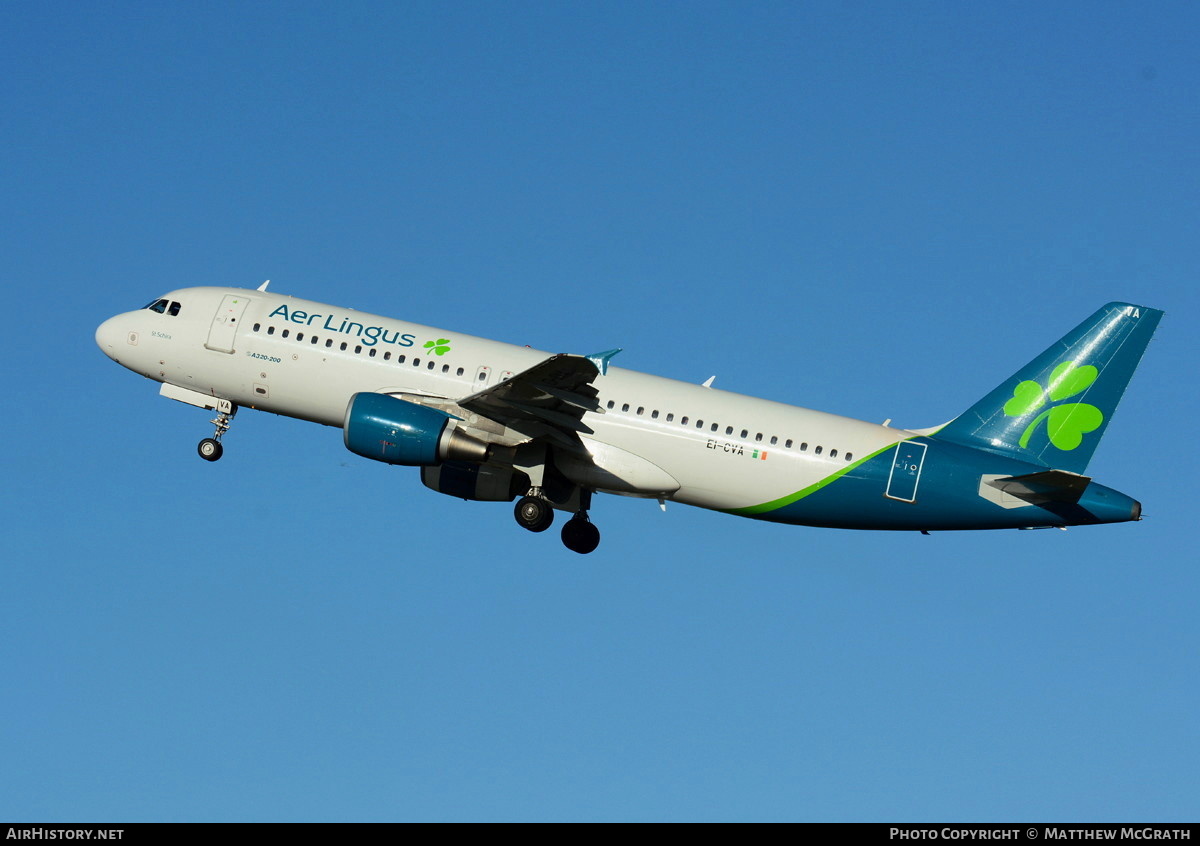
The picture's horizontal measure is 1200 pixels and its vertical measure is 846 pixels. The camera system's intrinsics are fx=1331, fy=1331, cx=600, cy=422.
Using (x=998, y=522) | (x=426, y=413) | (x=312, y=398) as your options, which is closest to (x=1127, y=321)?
(x=998, y=522)

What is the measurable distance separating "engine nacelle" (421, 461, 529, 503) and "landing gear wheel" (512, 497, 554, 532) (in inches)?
17.3

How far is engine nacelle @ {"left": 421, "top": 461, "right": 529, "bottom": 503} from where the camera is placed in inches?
1529

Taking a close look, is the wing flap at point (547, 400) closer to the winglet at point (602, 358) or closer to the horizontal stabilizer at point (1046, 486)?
the winglet at point (602, 358)

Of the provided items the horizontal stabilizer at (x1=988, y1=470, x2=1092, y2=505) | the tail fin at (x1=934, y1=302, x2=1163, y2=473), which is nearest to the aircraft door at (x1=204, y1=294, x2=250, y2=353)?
the tail fin at (x1=934, y1=302, x2=1163, y2=473)

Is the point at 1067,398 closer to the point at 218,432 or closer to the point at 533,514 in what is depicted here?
the point at 533,514

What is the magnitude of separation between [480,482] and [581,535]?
3828 mm

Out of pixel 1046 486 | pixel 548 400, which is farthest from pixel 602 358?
pixel 1046 486

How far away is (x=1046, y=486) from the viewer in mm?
35781

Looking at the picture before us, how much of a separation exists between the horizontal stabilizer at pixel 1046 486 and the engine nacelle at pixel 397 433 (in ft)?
49.6

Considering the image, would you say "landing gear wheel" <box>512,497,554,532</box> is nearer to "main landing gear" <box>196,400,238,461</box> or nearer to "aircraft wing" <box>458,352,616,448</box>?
"aircraft wing" <box>458,352,616,448</box>
